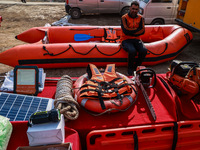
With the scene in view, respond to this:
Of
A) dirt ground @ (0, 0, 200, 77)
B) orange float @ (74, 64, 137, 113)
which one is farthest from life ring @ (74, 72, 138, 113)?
dirt ground @ (0, 0, 200, 77)

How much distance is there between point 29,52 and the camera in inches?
152

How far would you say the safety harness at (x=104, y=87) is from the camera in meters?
2.28

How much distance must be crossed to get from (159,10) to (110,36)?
2.83 m

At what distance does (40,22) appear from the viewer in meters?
8.21

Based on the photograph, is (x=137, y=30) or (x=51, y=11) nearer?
(x=137, y=30)

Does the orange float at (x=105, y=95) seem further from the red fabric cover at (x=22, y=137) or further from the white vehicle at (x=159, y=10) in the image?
the white vehicle at (x=159, y=10)

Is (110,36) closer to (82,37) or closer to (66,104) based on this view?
(82,37)

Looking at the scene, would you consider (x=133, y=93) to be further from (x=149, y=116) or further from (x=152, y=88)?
(x=152, y=88)

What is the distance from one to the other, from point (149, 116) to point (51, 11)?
31.2 ft

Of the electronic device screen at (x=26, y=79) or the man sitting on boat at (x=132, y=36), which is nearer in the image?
the electronic device screen at (x=26, y=79)

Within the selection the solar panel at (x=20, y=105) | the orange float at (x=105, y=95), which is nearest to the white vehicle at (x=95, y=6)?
Result: the orange float at (x=105, y=95)

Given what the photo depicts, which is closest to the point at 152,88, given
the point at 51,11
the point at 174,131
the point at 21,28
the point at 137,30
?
the point at 174,131

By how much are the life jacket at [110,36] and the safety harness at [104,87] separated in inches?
102

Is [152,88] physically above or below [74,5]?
below
